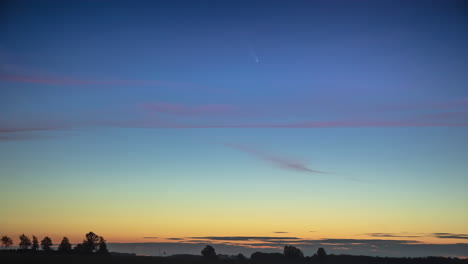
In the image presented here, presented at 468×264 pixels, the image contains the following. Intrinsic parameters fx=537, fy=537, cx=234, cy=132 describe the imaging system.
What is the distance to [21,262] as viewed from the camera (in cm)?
19712
